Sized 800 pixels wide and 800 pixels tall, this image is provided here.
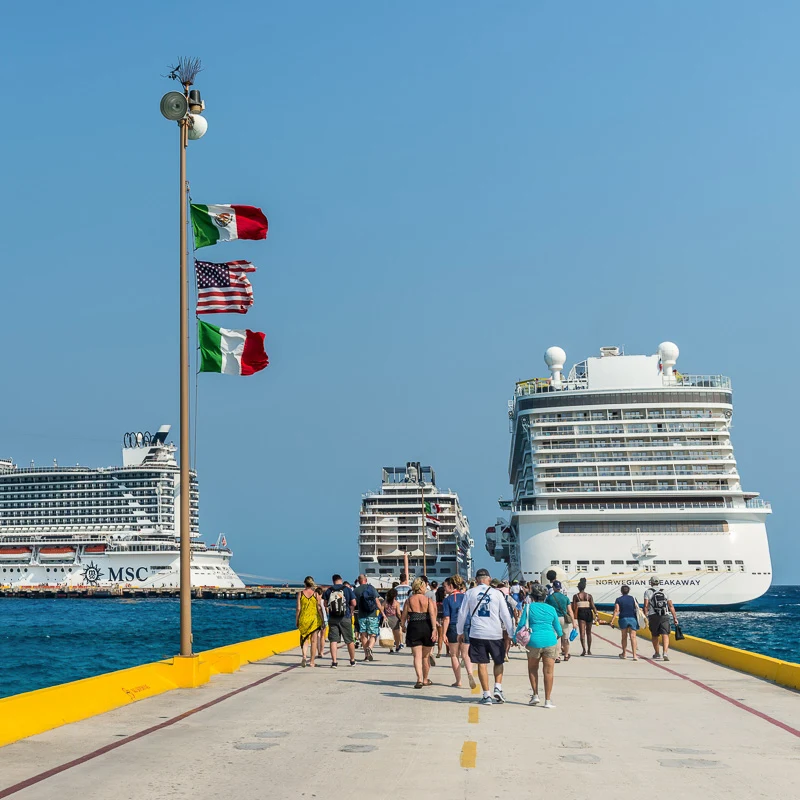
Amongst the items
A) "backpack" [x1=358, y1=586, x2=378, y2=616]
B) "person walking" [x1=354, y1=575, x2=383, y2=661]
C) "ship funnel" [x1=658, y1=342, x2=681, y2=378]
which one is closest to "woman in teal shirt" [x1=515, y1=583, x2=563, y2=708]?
"person walking" [x1=354, y1=575, x2=383, y2=661]

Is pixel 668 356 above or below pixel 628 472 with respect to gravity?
above

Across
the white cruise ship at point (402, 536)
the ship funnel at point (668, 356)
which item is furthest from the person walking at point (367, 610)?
the white cruise ship at point (402, 536)

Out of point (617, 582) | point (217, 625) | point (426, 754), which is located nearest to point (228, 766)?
point (426, 754)

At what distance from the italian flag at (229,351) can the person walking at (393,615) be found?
8016 millimetres

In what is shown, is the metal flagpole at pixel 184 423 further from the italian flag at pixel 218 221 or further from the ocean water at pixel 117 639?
the ocean water at pixel 117 639

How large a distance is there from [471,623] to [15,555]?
13087 centimetres

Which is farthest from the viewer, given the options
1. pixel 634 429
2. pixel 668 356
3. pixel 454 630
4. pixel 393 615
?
pixel 668 356

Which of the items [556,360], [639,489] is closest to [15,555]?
[556,360]

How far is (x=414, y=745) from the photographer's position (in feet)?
31.5

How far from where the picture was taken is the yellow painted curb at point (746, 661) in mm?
16125

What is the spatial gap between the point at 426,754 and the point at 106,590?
121m

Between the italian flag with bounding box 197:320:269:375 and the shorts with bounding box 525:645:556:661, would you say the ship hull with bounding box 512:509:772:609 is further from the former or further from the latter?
the shorts with bounding box 525:645:556:661

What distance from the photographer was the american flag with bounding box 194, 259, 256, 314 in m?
15.9

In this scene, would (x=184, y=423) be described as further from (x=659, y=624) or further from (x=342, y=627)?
(x=659, y=624)
